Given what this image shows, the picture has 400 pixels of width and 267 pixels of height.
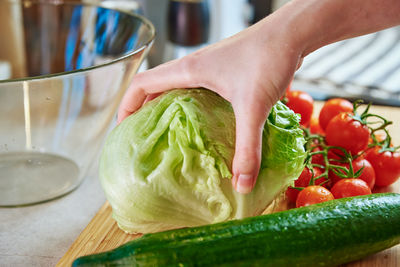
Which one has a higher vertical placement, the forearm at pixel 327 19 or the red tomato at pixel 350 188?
the forearm at pixel 327 19

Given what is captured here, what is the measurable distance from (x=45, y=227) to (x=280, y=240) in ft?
2.01

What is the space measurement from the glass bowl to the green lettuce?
8.7 inches

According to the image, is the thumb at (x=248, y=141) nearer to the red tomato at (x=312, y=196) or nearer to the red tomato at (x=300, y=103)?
the red tomato at (x=312, y=196)

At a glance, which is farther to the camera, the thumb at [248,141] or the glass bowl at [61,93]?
the glass bowl at [61,93]

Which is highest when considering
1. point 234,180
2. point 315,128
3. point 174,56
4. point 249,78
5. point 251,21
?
point 249,78

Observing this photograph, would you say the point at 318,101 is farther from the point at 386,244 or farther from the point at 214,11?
the point at 214,11

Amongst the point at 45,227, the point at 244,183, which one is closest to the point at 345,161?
the point at 244,183

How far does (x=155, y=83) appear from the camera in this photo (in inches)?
46.1

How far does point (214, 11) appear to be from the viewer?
289 centimetres

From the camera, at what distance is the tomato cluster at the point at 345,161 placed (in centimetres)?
123

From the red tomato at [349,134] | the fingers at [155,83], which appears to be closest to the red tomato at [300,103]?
the red tomato at [349,134]

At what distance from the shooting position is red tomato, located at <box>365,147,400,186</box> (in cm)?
136

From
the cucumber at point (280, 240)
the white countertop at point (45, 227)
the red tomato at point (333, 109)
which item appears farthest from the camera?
the red tomato at point (333, 109)

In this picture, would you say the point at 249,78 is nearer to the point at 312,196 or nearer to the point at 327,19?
the point at 327,19
